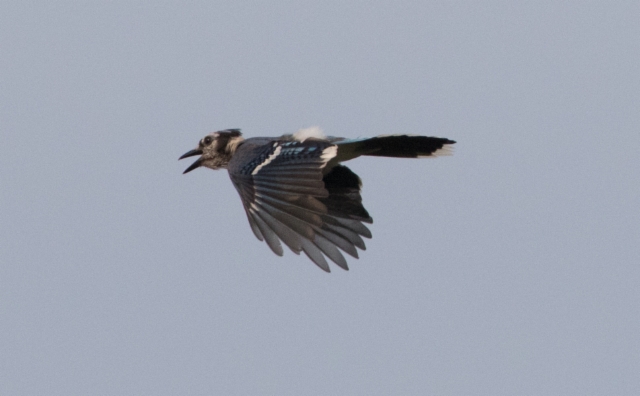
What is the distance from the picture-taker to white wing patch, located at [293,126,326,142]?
980 cm

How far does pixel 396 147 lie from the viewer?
9.89 meters

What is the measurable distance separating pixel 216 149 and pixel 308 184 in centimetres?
263

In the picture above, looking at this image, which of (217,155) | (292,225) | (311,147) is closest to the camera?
(292,225)

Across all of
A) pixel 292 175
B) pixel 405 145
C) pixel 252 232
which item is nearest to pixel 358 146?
pixel 405 145

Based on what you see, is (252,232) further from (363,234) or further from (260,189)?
(363,234)

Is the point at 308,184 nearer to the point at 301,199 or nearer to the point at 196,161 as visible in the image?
A: the point at 301,199

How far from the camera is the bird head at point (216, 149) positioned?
431 inches

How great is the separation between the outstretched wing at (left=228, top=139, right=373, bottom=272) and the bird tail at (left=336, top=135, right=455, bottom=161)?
0.30m

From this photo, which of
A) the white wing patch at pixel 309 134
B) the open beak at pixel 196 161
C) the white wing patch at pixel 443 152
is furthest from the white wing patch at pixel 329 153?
the open beak at pixel 196 161

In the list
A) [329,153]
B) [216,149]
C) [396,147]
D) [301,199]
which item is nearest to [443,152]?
[396,147]

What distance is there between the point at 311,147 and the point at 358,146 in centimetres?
68

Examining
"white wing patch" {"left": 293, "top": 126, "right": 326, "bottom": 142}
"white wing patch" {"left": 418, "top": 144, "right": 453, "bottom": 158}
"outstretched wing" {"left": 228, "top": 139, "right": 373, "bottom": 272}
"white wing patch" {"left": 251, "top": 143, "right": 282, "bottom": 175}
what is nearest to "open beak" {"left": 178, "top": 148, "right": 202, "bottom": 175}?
A: "outstretched wing" {"left": 228, "top": 139, "right": 373, "bottom": 272}

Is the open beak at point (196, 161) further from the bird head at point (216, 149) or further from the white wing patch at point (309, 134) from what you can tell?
the white wing patch at point (309, 134)

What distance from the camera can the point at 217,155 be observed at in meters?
11.0
